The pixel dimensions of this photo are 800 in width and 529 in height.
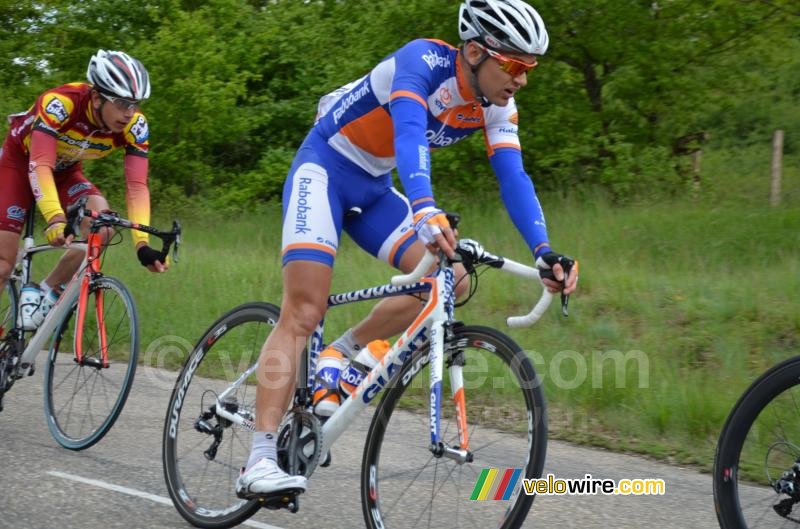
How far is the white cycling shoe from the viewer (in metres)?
3.73

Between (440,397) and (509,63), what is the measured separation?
1315mm

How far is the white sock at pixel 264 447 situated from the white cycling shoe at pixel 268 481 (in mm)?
22

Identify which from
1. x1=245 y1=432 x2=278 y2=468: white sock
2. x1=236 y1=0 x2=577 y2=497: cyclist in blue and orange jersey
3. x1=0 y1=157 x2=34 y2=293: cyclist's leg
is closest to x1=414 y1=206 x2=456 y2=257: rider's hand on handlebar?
x1=236 y1=0 x2=577 y2=497: cyclist in blue and orange jersey

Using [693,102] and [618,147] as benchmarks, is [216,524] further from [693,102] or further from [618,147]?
[693,102]

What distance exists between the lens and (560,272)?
342 cm

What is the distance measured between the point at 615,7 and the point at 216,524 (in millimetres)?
12372

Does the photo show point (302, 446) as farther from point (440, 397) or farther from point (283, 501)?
point (440, 397)

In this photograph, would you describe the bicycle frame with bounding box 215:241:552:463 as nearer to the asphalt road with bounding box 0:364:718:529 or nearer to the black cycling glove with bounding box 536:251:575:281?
the black cycling glove with bounding box 536:251:575:281

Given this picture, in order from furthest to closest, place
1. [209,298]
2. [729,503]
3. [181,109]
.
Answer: [181,109] < [209,298] < [729,503]

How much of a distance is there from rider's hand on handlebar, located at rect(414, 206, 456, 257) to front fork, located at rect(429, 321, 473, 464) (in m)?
0.31

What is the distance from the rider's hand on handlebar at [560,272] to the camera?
11.2 ft

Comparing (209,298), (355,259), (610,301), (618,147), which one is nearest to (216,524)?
(610,301)

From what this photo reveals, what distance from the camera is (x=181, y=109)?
19.0 m
